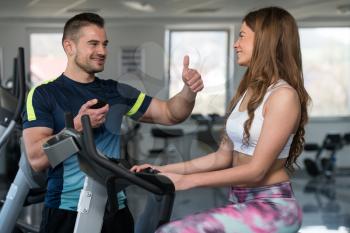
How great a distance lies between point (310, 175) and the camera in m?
7.89

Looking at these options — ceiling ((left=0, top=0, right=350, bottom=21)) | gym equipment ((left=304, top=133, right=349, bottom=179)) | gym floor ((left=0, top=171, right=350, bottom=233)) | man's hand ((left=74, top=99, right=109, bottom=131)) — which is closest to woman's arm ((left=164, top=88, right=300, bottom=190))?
man's hand ((left=74, top=99, right=109, bottom=131))

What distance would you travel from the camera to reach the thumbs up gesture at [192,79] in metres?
1.82

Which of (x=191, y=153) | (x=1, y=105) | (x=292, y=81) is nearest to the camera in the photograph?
(x=292, y=81)

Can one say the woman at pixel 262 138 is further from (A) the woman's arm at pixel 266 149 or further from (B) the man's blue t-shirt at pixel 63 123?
(B) the man's blue t-shirt at pixel 63 123

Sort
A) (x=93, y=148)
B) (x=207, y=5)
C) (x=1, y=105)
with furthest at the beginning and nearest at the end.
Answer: (x=207, y=5) < (x=1, y=105) < (x=93, y=148)

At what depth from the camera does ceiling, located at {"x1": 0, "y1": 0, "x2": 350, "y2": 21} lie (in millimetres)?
7602

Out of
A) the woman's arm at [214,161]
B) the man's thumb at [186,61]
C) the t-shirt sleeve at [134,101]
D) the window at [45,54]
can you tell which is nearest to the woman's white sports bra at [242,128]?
the woman's arm at [214,161]

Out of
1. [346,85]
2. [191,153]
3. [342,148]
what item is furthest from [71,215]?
[346,85]

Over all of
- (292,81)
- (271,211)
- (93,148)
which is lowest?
(271,211)

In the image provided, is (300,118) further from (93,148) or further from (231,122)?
(93,148)

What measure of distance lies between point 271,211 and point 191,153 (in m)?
0.38

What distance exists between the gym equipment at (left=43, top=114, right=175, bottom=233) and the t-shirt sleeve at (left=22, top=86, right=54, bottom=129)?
0.40m

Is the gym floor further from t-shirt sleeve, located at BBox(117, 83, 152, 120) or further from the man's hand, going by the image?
the man's hand

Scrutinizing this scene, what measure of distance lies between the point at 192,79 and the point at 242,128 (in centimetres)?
39
